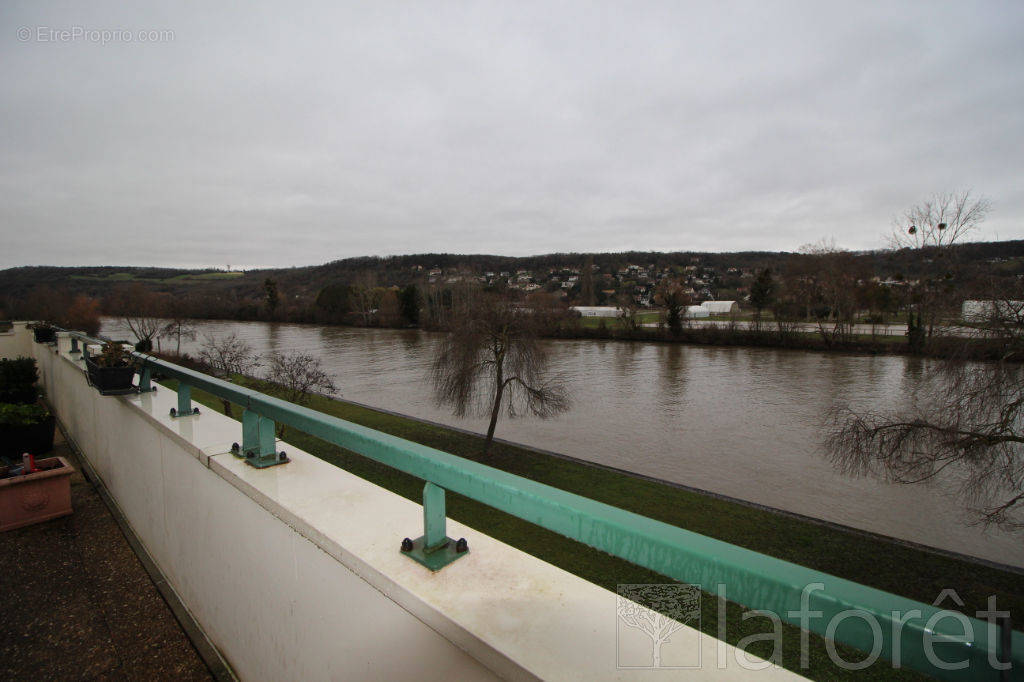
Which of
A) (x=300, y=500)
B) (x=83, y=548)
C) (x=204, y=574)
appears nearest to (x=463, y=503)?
(x=83, y=548)

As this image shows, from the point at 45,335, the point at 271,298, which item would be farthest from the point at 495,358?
the point at 271,298

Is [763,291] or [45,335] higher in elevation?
[763,291]

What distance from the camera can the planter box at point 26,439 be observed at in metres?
4.71

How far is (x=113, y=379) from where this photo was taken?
10.8 ft

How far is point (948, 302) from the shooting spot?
8.59 metres

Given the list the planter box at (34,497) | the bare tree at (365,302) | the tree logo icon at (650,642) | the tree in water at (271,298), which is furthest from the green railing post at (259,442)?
the tree in water at (271,298)

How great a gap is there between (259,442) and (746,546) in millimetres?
10253

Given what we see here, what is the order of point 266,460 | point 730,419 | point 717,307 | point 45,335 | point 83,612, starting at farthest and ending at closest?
point 717,307
point 730,419
point 45,335
point 83,612
point 266,460

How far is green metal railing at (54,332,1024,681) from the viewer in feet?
2.02

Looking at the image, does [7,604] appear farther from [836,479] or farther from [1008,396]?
[836,479]

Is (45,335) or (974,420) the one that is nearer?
(45,335)

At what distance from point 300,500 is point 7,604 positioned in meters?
2.58

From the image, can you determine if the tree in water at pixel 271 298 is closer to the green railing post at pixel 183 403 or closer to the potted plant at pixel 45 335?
the potted plant at pixel 45 335

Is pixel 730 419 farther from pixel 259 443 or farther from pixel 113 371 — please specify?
pixel 259 443
